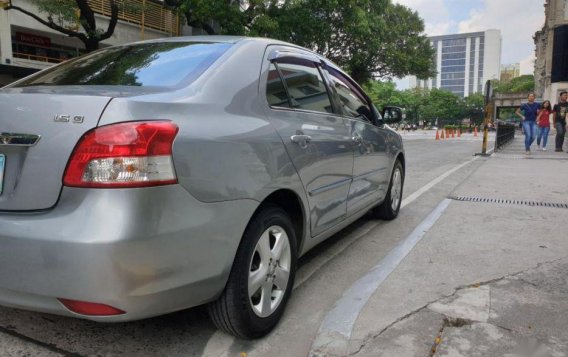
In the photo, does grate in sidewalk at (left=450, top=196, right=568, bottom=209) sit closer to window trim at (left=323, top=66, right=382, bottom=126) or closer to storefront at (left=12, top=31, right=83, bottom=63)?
window trim at (left=323, top=66, right=382, bottom=126)

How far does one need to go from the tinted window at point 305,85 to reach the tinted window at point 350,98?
303mm

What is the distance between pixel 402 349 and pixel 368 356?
195 millimetres

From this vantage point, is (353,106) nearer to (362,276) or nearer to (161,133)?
(362,276)

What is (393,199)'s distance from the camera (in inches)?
207

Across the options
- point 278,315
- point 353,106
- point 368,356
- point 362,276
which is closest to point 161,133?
point 278,315

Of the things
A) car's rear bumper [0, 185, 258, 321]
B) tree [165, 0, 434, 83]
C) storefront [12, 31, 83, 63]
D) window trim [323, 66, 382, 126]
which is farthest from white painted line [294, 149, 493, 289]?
storefront [12, 31, 83, 63]

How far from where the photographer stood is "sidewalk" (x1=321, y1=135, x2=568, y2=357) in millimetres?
2514

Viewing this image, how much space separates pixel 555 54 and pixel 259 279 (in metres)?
75.9

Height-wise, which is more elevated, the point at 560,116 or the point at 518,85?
the point at 518,85

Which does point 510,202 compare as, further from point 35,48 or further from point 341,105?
point 35,48

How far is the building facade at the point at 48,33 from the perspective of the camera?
1622 centimetres

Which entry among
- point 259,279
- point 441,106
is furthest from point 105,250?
point 441,106

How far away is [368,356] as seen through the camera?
2387mm

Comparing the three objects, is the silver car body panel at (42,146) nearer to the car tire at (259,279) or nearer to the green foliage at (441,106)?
the car tire at (259,279)
